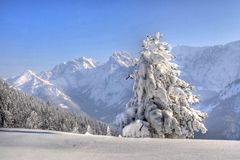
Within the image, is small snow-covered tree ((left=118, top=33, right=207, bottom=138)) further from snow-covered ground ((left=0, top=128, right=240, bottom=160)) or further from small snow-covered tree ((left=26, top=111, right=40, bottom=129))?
small snow-covered tree ((left=26, top=111, right=40, bottom=129))

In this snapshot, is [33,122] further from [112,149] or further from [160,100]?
[112,149]

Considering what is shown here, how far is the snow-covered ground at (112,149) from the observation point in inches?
508

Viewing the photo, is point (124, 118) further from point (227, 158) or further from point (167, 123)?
point (227, 158)

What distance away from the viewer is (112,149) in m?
14.5

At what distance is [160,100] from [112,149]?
60.8 ft

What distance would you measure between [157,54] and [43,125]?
126 m

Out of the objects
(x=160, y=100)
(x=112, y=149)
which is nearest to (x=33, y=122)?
(x=160, y=100)

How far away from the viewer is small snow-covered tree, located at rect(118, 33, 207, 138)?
1275 inches

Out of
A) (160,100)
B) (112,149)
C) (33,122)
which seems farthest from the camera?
(33,122)

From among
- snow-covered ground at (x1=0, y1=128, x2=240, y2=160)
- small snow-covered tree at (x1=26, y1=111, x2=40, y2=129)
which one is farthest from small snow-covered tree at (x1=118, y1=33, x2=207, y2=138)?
small snow-covered tree at (x1=26, y1=111, x2=40, y2=129)

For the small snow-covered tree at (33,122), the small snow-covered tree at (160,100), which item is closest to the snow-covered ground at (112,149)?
the small snow-covered tree at (160,100)

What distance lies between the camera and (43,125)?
156 meters

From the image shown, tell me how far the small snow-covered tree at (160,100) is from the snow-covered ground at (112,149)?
50.8 feet

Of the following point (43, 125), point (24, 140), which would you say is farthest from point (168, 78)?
point (43, 125)
